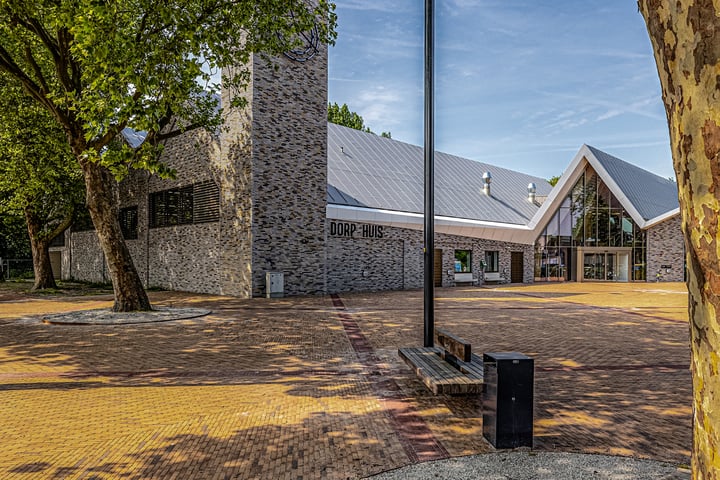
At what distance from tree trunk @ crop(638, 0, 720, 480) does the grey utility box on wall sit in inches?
733

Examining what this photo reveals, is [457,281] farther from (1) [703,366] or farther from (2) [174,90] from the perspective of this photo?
(1) [703,366]

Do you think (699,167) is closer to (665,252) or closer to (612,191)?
(612,191)

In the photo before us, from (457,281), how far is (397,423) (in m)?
25.8

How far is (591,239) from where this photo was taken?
3744 centimetres

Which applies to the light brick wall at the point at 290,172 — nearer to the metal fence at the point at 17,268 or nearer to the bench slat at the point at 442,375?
the bench slat at the point at 442,375

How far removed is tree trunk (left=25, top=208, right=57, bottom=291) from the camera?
85.4ft

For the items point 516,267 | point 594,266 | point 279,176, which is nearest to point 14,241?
point 279,176

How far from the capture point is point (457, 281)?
101ft

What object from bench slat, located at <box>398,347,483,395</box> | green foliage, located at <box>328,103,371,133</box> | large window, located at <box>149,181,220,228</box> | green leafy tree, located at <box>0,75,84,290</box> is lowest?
bench slat, located at <box>398,347,483,395</box>

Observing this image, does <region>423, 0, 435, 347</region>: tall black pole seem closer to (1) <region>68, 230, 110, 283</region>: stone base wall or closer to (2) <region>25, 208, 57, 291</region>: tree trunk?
(2) <region>25, 208, 57, 291</region>: tree trunk

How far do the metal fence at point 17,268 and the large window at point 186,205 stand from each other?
19807 millimetres

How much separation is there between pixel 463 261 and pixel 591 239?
11989mm

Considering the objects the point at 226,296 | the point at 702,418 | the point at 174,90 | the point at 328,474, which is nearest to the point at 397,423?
the point at 328,474

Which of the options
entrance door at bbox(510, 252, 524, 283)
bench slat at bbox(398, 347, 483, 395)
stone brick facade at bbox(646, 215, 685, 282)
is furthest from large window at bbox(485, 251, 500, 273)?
bench slat at bbox(398, 347, 483, 395)
